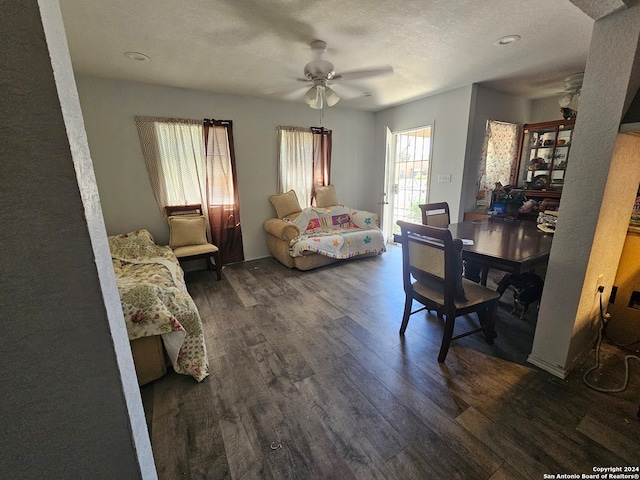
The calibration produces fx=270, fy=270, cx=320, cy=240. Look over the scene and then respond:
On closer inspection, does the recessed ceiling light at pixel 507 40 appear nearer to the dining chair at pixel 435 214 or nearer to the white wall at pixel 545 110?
the dining chair at pixel 435 214

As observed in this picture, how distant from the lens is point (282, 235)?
3785 millimetres

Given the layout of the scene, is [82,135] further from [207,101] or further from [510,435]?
[207,101]

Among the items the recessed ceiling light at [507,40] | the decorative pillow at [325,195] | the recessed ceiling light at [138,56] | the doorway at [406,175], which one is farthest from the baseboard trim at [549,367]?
the recessed ceiling light at [138,56]

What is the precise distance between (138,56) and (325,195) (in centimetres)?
291

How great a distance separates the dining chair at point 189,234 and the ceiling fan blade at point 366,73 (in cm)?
243

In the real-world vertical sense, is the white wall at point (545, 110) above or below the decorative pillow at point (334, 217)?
above

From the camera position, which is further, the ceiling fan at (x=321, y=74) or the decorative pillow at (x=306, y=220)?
the decorative pillow at (x=306, y=220)

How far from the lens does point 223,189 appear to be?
3.86m

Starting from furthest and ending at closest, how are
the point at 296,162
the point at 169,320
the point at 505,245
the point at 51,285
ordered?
the point at 296,162 → the point at 505,245 → the point at 169,320 → the point at 51,285

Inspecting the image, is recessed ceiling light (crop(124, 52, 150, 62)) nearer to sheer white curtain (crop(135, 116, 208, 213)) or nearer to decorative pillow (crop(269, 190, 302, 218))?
sheer white curtain (crop(135, 116, 208, 213))

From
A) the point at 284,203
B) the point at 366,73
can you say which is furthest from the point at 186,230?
the point at 366,73

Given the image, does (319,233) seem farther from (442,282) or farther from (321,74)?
(442,282)

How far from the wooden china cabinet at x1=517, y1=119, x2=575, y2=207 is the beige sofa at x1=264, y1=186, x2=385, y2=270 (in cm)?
224

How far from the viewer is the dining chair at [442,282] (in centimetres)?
173
